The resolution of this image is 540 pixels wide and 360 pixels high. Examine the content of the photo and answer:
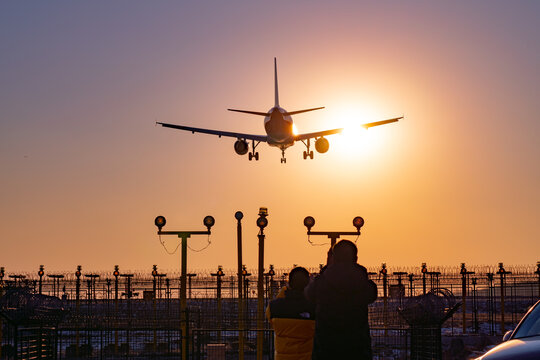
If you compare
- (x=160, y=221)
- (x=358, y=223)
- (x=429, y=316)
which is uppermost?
(x=160, y=221)

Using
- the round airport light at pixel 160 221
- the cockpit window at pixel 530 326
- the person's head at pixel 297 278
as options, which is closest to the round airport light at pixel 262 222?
the round airport light at pixel 160 221

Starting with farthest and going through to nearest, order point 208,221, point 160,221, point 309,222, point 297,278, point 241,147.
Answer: point 241,147 → point 208,221 → point 160,221 → point 309,222 → point 297,278

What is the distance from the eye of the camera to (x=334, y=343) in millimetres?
9008

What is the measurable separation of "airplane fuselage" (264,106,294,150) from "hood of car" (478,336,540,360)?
141 feet

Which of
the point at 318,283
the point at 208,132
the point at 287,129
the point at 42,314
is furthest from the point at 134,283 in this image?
the point at 318,283

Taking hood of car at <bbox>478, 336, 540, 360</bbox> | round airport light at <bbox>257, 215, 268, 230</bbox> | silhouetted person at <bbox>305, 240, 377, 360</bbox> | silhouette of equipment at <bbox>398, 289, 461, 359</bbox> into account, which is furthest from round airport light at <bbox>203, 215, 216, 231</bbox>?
hood of car at <bbox>478, 336, 540, 360</bbox>

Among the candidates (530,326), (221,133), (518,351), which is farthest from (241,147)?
(518,351)

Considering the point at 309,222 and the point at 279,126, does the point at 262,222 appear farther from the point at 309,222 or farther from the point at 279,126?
the point at 279,126

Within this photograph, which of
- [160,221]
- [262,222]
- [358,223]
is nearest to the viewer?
[358,223]

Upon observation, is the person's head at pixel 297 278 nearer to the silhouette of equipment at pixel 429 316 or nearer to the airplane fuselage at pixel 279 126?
the silhouette of equipment at pixel 429 316

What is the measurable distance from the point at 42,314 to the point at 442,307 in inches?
335

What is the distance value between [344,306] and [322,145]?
43.3m

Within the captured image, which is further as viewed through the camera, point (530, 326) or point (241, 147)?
point (241, 147)

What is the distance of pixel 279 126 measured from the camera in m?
49.4
